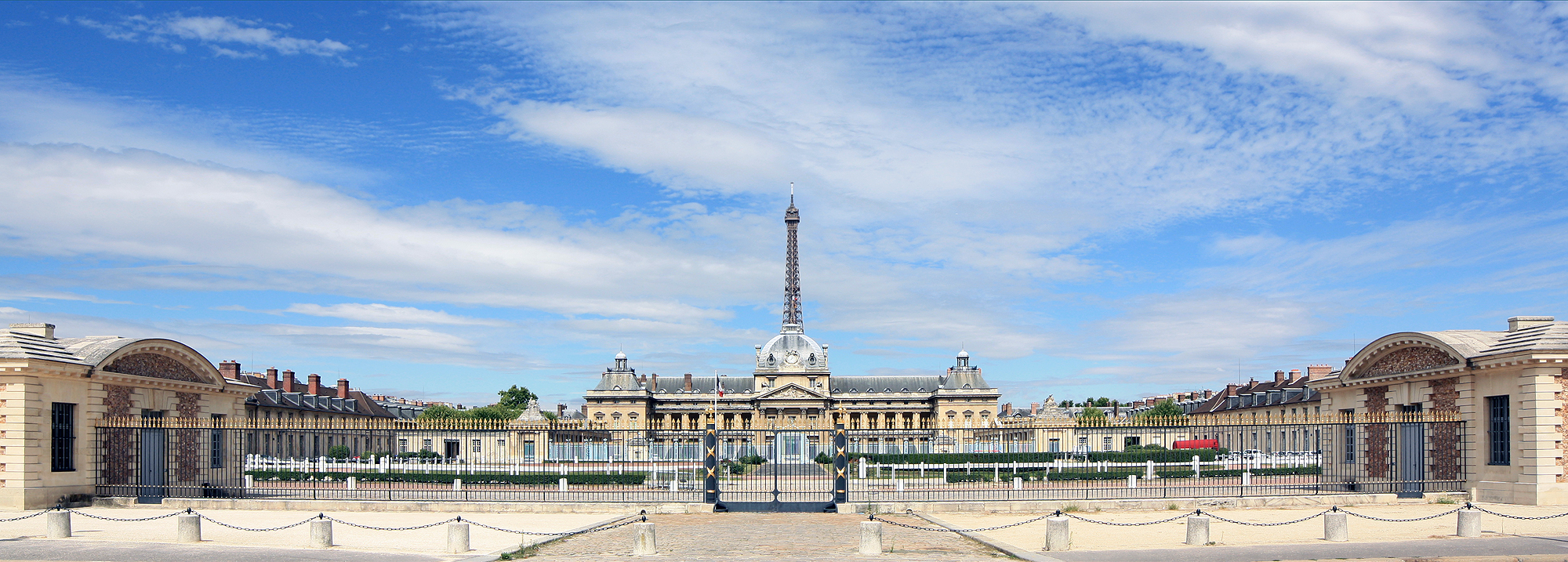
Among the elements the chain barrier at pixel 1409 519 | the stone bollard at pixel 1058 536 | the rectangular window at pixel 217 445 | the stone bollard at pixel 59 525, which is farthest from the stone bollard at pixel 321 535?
the chain barrier at pixel 1409 519

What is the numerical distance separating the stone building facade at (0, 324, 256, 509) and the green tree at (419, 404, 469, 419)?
68104 millimetres

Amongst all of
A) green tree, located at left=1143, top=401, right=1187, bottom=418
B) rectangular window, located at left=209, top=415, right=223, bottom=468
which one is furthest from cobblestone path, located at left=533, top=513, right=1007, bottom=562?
green tree, located at left=1143, top=401, right=1187, bottom=418

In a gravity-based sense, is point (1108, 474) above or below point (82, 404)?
below

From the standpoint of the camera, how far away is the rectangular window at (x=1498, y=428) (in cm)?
2609

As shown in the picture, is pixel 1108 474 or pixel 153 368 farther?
pixel 1108 474

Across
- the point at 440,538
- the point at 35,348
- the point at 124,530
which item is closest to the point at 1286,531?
the point at 440,538

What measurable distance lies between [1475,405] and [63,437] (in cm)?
3267

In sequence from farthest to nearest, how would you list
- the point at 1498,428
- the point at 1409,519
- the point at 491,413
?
1. the point at 491,413
2. the point at 1498,428
3. the point at 1409,519

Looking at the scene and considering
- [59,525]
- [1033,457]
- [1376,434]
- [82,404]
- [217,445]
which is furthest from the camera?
[1033,457]

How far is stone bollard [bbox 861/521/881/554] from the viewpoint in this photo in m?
17.3

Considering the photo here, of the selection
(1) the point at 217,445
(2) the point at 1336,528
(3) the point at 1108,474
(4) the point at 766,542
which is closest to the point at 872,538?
(4) the point at 766,542

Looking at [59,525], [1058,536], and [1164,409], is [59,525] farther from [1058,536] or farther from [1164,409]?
[1164,409]

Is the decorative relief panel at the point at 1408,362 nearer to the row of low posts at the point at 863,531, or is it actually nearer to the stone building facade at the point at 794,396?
the row of low posts at the point at 863,531

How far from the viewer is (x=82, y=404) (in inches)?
1049
